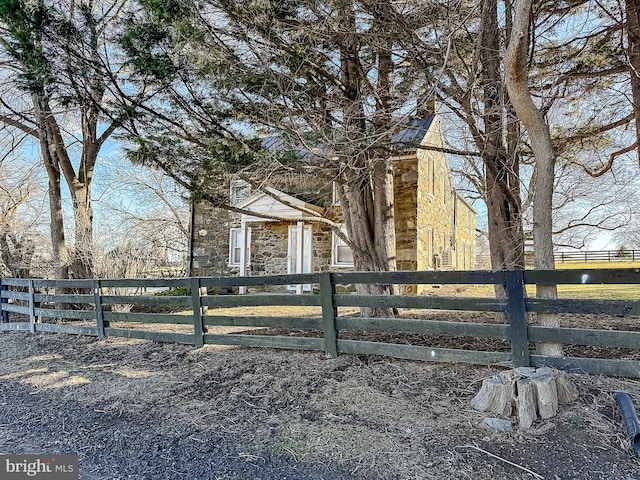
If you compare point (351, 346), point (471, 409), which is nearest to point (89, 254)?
point (351, 346)

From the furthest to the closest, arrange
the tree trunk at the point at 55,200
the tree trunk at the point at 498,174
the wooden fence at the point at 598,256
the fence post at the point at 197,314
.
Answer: the wooden fence at the point at 598,256, the tree trunk at the point at 55,200, the fence post at the point at 197,314, the tree trunk at the point at 498,174

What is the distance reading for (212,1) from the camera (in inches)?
196

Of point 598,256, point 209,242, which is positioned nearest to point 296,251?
point 209,242

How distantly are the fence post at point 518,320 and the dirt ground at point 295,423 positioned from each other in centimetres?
38

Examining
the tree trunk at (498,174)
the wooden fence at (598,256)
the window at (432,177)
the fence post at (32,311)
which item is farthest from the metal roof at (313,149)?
the wooden fence at (598,256)

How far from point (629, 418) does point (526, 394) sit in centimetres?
62

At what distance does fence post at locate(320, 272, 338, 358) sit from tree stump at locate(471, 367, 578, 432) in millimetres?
1745

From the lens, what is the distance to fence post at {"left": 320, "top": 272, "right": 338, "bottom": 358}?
4.59 metres

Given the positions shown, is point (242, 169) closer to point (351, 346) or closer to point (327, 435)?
point (351, 346)

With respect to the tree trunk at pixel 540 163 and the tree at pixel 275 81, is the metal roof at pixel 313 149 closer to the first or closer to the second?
the tree at pixel 275 81

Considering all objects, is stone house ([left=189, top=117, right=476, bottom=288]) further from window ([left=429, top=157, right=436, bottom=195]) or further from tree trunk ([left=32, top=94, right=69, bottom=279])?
tree trunk ([left=32, top=94, right=69, bottom=279])

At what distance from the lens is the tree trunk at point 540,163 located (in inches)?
145

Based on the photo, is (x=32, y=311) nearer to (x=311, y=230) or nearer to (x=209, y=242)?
(x=209, y=242)

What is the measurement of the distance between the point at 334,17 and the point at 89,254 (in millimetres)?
7425
